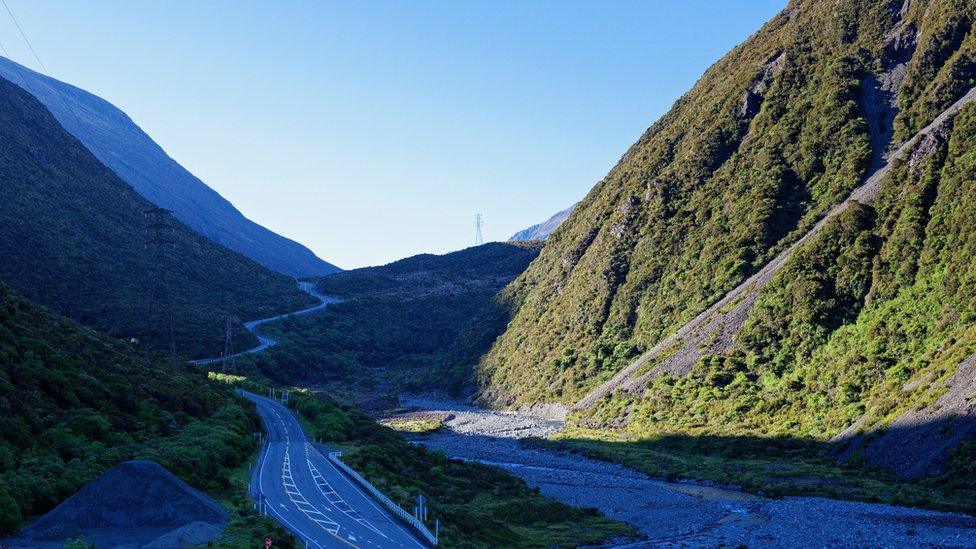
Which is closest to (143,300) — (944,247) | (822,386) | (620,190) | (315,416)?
(315,416)

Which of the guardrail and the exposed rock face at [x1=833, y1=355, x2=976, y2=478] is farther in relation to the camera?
the exposed rock face at [x1=833, y1=355, x2=976, y2=478]

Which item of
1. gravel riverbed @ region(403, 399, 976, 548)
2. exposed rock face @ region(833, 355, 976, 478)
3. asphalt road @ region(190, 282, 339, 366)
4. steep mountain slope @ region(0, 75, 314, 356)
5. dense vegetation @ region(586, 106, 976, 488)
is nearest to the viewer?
gravel riverbed @ region(403, 399, 976, 548)

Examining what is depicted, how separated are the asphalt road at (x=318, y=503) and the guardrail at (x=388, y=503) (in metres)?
0.33

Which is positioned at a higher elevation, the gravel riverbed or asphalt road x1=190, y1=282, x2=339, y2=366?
asphalt road x1=190, y1=282, x2=339, y2=366

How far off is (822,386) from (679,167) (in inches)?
1900

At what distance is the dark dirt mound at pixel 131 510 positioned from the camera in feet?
78.3

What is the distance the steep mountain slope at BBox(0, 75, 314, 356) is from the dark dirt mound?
68.3 meters

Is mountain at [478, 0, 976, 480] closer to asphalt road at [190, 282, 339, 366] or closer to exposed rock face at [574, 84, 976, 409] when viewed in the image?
exposed rock face at [574, 84, 976, 409]

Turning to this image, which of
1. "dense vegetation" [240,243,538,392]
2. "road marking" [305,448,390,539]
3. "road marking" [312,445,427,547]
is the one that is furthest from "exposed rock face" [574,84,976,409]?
"road marking" [305,448,390,539]

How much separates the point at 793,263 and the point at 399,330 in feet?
308

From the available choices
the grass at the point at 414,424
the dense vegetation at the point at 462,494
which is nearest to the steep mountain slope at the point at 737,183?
the grass at the point at 414,424

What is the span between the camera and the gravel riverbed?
1304 inches

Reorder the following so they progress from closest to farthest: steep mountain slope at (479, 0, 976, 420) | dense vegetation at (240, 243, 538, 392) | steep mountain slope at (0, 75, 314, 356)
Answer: steep mountain slope at (479, 0, 976, 420)
steep mountain slope at (0, 75, 314, 356)
dense vegetation at (240, 243, 538, 392)

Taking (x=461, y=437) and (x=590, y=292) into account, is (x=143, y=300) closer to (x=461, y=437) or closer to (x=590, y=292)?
(x=461, y=437)
